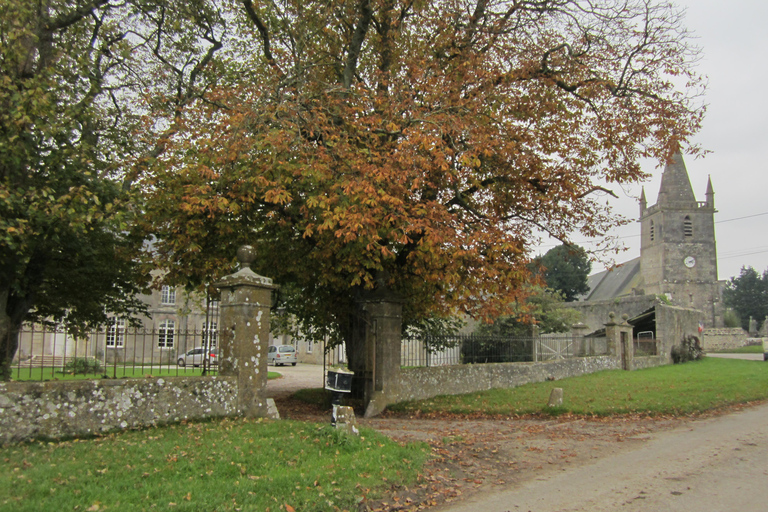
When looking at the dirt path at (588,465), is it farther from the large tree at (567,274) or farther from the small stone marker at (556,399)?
the large tree at (567,274)

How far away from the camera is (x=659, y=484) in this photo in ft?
20.5

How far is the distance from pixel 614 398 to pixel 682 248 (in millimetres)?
54652

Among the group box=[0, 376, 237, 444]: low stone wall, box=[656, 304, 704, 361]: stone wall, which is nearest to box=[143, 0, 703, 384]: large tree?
box=[0, 376, 237, 444]: low stone wall

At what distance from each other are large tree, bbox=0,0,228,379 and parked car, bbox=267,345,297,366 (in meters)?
24.5

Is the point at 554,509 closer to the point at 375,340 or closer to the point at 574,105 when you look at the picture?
the point at 375,340

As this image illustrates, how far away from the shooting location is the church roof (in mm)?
64812

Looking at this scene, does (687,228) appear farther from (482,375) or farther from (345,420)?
(345,420)

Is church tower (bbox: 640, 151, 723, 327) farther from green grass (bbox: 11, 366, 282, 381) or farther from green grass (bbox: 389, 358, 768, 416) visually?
green grass (bbox: 11, 366, 282, 381)

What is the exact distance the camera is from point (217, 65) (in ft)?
48.3

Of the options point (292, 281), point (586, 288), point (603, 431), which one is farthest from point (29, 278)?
point (586, 288)

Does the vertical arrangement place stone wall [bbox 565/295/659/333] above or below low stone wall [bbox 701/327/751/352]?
above

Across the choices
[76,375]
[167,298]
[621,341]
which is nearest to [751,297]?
[621,341]

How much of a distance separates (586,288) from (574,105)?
5255 cm

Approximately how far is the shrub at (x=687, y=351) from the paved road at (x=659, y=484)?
21.9 m
